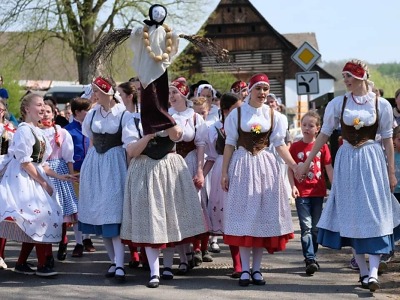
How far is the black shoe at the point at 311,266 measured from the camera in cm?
902

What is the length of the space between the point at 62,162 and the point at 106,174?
4.75 ft

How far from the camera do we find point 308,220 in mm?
9234

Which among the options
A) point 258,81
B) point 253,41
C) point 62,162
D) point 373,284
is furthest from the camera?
point 253,41

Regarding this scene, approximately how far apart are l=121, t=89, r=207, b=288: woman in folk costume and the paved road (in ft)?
1.27

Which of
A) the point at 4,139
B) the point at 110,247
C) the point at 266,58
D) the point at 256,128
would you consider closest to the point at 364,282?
the point at 256,128

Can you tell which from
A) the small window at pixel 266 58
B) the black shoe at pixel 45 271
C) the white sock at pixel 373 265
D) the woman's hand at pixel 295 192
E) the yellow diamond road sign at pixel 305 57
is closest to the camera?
the white sock at pixel 373 265

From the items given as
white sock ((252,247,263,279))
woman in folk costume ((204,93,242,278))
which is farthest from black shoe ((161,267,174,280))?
white sock ((252,247,263,279))

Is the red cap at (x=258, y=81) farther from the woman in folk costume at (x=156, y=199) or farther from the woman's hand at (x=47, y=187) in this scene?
the woman's hand at (x=47, y=187)

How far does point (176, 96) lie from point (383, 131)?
2.23 meters

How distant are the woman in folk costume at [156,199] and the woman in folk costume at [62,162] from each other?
1.44 m

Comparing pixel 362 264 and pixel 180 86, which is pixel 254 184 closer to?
pixel 362 264

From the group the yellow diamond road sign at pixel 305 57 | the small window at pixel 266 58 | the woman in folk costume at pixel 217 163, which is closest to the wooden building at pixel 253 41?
the small window at pixel 266 58

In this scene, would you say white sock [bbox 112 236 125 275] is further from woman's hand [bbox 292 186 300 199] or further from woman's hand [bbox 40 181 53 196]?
woman's hand [bbox 292 186 300 199]

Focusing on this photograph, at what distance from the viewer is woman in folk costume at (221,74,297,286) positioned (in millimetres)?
8445
